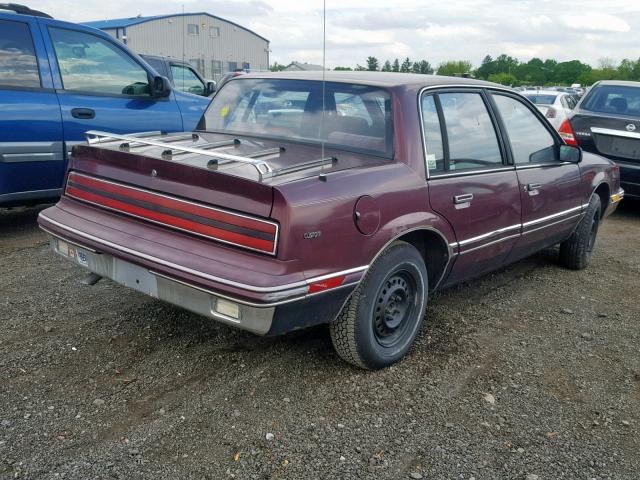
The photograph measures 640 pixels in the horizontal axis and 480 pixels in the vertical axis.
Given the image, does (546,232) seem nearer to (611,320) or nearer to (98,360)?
(611,320)

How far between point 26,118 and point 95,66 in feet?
3.13

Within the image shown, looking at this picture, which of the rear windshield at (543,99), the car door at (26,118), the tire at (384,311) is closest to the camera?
the tire at (384,311)

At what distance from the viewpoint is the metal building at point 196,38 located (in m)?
40.0

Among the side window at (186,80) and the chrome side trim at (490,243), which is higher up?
the side window at (186,80)

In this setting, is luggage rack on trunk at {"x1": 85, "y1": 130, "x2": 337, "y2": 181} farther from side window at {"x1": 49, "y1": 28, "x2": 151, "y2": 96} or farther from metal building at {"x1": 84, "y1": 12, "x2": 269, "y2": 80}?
metal building at {"x1": 84, "y1": 12, "x2": 269, "y2": 80}

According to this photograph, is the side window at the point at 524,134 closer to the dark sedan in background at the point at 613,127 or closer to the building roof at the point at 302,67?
the building roof at the point at 302,67

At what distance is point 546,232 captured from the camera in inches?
188

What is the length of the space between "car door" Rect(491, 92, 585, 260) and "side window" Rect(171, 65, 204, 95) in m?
8.40

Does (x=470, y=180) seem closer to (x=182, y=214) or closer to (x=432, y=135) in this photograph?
(x=432, y=135)

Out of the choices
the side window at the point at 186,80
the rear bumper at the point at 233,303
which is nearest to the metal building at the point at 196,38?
the side window at the point at 186,80

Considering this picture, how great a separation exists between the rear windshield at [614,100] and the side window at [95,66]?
5776mm

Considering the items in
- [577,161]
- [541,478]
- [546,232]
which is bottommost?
[541,478]

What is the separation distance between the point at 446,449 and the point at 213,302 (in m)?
1.22

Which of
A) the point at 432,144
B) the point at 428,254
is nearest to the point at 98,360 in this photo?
the point at 428,254
